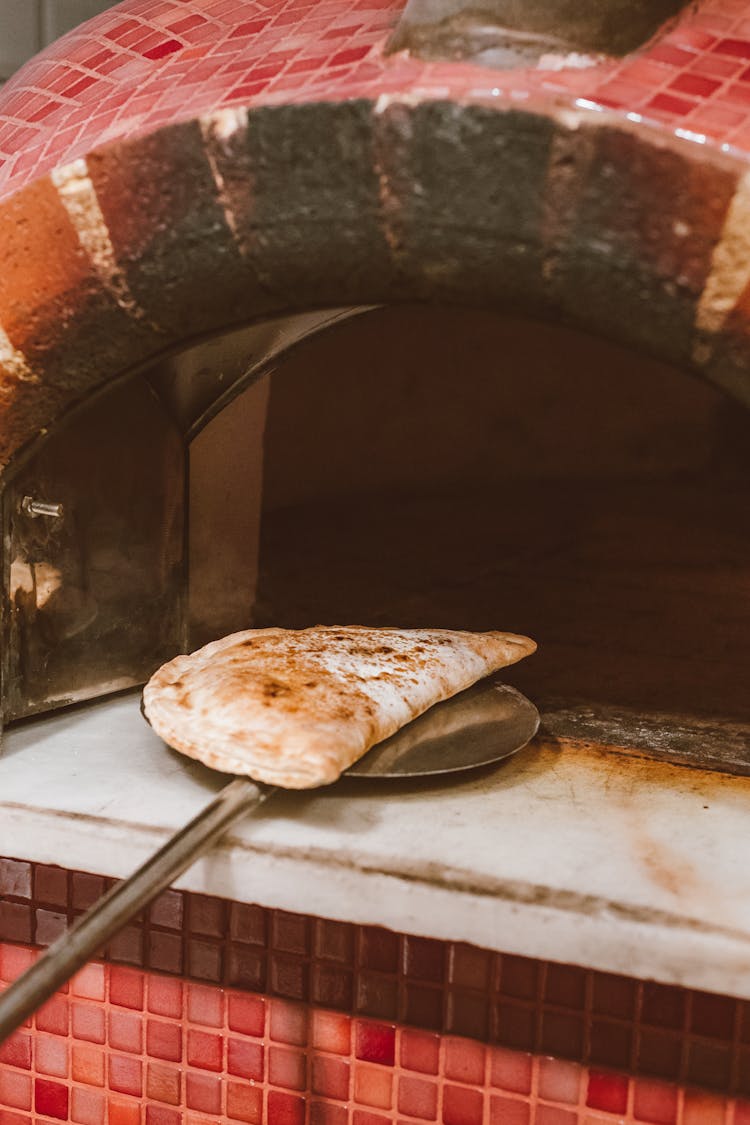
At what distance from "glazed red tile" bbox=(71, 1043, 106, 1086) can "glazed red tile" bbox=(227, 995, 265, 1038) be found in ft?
0.67

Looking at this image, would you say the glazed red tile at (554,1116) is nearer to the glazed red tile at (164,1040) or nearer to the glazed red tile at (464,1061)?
the glazed red tile at (464,1061)

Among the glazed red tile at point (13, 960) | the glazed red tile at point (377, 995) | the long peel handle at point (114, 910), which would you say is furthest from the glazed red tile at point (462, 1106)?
the glazed red tile at point (13, 960)

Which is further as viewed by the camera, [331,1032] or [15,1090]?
[15,1090]

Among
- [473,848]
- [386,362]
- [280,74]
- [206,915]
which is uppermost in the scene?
[280,74]

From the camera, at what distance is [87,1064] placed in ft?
4.13

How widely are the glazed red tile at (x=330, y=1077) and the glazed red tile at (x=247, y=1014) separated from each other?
0.26 ft

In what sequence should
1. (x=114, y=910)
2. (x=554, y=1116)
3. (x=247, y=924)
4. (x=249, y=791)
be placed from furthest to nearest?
(x=247, y=924) < (x=554, y=1116) < (x=249, y=791) < (x=114, y=910)

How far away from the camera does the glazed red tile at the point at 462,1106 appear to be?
→ 111 cm

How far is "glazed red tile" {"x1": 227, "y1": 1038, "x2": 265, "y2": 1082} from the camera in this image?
3.88ft

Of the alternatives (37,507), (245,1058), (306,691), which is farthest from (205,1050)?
(37,507)

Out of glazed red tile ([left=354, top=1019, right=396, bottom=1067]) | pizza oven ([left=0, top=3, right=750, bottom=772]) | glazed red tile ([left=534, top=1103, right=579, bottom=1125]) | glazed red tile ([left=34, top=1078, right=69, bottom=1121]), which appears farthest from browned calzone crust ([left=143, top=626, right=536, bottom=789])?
glazed red tile ([left=34, top=1078, right=69, bottom=1121])

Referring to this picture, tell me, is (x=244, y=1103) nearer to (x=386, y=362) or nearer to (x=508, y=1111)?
(x=508, y=1111)

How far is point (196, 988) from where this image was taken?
121cm

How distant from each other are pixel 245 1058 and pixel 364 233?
0.98 m
